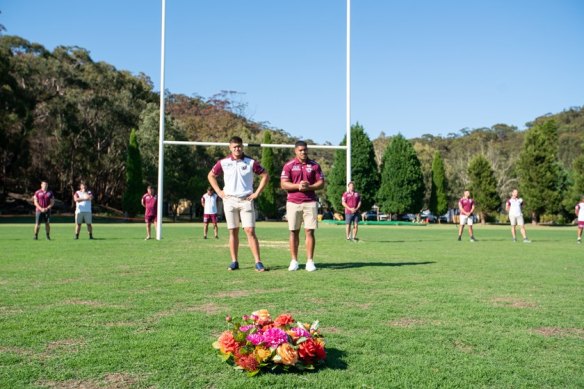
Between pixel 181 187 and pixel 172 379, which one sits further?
pixel 181 187

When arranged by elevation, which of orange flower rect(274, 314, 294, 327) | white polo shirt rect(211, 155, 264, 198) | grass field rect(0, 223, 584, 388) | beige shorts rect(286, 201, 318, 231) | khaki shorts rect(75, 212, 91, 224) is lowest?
grass field rect(0, 223, 584, 388)

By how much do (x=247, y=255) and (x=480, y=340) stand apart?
839cm

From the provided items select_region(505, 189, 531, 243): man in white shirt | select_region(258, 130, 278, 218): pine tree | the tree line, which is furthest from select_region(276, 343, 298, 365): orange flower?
select_region(258, 130, 278, 218): pine tree

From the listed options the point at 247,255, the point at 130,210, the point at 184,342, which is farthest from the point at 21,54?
the point at 184,342

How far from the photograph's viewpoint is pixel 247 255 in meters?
12.7

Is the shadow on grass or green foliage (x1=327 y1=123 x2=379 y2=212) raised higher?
green foliage (x1=327 y1=123 x2=379 y2=212)

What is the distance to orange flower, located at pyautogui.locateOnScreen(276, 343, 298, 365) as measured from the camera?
3730 millimetres

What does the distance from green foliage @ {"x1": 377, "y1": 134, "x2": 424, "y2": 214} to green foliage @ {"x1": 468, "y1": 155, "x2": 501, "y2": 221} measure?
6.02m

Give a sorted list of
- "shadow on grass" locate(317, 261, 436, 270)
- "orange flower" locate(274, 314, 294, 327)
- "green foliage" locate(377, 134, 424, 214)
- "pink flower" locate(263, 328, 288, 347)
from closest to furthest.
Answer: "pink flower" locate(263, 328, 288, 347) < "orange flower" locate(274, 314, 294, 327) < "shadow on grass" locate(317, 261, 436, 270) < "green foliage" locate(377, 134, 424, 214)

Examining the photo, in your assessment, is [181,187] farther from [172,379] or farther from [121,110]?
[172,379]

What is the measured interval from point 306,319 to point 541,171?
56.1 meters

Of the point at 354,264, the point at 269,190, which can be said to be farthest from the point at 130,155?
the point at 354,264

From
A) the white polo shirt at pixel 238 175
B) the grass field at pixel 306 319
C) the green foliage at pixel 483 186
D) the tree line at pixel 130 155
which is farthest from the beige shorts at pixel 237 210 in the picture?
the green foliage at pixel 483 186

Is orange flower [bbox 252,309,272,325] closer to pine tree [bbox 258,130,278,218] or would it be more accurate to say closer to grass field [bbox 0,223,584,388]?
grass field [bbox 0,223,584,388]
